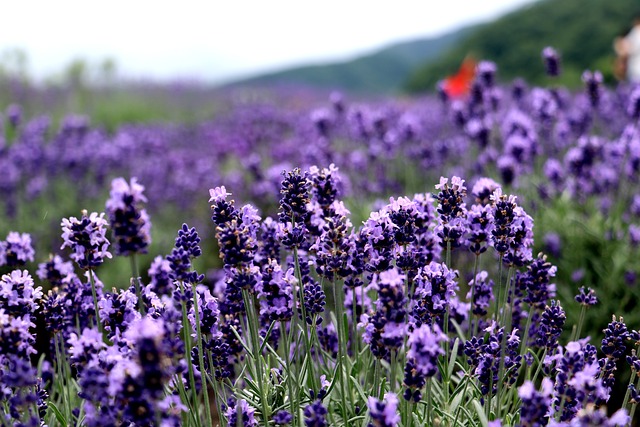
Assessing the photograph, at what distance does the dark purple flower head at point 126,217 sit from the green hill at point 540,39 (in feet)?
77.1

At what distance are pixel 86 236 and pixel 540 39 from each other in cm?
2918

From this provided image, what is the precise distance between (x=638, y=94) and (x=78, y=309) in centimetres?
421

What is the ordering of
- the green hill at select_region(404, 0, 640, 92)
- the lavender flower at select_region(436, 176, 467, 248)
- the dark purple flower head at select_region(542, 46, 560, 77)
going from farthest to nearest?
the green hill at select_region(404, 0, 640, 92)
the dark purple flower head at select_region(542, 46, 560, 77)
the lavender flower at select_region(436, 176, 467, 248)

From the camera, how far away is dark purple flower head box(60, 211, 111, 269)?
2197 mm

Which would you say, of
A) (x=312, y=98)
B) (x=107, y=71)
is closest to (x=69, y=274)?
(x=312, y=98)

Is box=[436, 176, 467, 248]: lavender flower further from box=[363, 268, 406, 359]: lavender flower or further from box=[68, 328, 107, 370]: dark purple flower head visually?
box=[68, 328, 107, 370]: dark purple flower head

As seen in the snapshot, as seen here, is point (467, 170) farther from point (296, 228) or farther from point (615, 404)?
point (296, 228)

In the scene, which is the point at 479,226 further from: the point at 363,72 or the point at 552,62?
the point at 363,72

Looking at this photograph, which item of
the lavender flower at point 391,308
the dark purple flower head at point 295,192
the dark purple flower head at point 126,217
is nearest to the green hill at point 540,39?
the dark purple flower head at point 295,192

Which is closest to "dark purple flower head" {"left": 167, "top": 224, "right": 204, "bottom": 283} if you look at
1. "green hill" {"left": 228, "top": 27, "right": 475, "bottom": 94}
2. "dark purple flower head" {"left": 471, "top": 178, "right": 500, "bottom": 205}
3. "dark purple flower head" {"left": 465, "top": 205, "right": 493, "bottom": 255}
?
"dark purple flower head" {"left": 465, "top": 205, "right": 493, "bottom": 255}

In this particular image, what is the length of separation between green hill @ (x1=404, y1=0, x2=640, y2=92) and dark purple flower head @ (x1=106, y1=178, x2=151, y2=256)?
23497mm

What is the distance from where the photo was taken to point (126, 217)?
1760mm

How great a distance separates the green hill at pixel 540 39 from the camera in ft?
83.5

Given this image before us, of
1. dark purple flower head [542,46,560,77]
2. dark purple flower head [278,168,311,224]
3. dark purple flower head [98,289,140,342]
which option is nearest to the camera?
dark purple flower head [98,289,140,342]
